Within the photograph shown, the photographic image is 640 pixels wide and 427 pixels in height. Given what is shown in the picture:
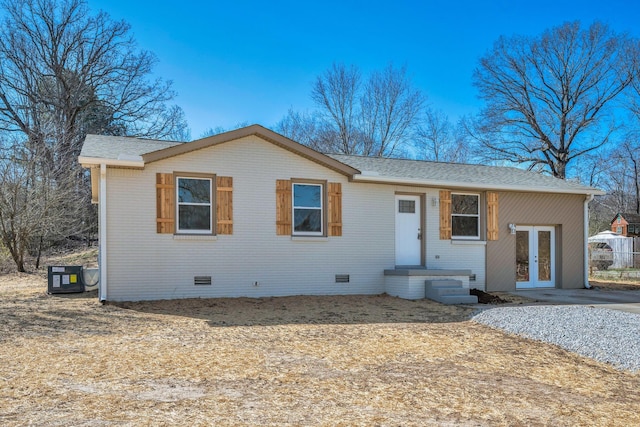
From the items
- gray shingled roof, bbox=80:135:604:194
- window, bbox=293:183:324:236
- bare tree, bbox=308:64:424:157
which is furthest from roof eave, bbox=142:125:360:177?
bare tree, bbox=308:64:424:157

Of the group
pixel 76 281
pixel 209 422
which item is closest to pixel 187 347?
pixel 209 422

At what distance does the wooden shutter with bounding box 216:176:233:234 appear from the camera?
10953mm

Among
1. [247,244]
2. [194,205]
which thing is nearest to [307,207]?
[247,244]

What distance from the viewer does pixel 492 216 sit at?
538 inches

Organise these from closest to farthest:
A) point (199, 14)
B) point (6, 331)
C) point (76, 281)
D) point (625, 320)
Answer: point (6, 331) < point (625, 320) < point (76, 281) < point (199, 14)

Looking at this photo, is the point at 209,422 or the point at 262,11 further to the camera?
the point at 262,11

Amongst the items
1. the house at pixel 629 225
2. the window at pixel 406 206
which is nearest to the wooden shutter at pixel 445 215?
the window at pixel 406 206

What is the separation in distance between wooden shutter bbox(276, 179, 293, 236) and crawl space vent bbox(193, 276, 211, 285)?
6.19 ft

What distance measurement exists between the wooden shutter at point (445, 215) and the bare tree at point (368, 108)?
18.5 m

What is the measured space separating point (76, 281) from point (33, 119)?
17.1 meters

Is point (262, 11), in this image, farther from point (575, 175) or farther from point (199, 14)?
point (575, 175)

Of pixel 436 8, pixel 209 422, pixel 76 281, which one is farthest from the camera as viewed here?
pixel 436 8

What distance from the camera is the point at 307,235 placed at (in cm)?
1180

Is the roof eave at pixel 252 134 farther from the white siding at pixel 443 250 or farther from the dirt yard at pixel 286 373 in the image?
the dirt yard at pixel 286 373
